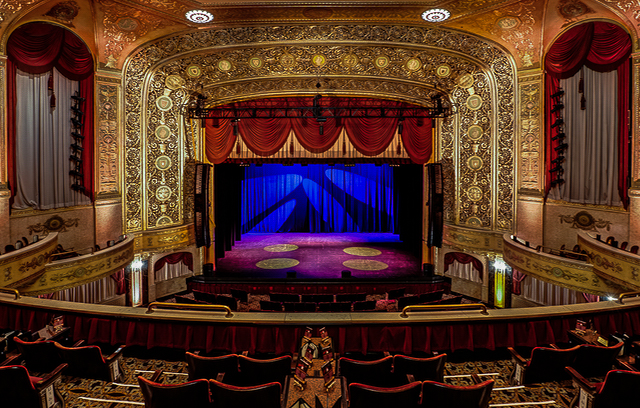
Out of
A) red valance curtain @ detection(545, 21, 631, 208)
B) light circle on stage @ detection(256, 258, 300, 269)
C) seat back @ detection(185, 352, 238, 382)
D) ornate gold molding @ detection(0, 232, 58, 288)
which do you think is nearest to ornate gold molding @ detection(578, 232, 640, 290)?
red valance curtain @ detection(545, 21, 631, 208)

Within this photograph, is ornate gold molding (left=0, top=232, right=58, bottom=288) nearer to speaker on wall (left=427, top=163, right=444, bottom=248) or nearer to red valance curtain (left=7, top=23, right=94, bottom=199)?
red valance curtain (left=7, top=23, right=94, bottom=199)

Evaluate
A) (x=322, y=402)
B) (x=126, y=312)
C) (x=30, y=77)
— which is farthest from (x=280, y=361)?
(x=30, y=77)

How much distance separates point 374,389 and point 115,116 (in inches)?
393

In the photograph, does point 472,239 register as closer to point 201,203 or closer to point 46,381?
point 201,203

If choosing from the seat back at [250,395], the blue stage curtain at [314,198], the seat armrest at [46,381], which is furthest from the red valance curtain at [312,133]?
the seat back at [250,395]

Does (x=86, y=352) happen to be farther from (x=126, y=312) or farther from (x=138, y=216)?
(x=138, y=216)

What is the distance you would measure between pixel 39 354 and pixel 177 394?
79.5 inches

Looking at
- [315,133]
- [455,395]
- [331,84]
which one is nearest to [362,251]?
[315,133]

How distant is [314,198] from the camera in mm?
19312

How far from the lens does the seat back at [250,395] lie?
2988 millimetres

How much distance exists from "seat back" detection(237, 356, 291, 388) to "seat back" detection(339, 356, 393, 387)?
1.85ft

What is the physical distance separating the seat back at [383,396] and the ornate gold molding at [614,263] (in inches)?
206

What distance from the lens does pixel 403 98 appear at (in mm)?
12664

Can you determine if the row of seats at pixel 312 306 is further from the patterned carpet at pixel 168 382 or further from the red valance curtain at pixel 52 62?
the red valance curtain at pixel 52 62
